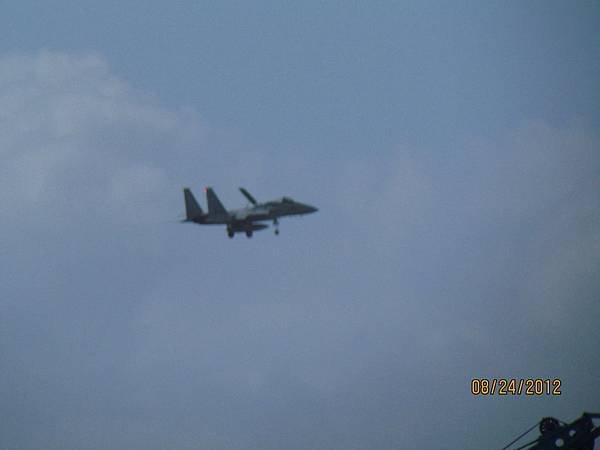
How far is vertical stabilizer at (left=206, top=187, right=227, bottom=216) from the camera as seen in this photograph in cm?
11206

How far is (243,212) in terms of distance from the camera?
11131 cm

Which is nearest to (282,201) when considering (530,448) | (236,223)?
(236,223)

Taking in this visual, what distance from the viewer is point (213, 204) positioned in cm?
11238

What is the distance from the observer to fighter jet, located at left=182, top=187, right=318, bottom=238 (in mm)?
110438

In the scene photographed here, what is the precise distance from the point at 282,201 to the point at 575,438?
7249cm

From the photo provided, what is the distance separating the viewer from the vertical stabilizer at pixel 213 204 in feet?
368

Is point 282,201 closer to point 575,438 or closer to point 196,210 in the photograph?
point 196,210

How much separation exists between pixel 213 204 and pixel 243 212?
4.13 metres

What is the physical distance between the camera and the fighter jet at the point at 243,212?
362ft

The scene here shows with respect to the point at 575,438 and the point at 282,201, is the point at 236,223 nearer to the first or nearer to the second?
the point at 282,201

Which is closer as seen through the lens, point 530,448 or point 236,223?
point 530,448

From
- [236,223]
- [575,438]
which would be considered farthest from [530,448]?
[236,223]

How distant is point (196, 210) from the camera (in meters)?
113

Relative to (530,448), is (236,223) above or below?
above
